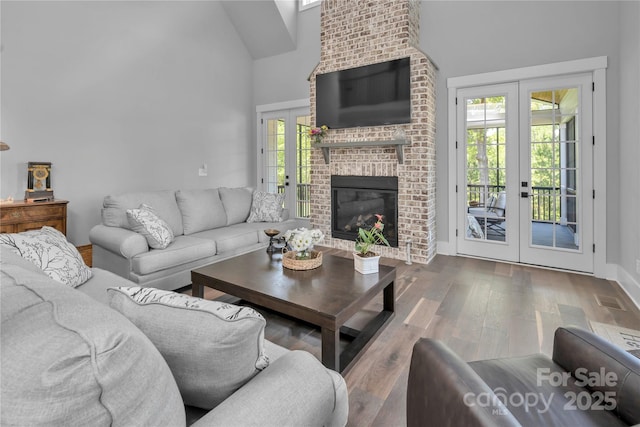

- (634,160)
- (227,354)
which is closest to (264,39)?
(634,160)

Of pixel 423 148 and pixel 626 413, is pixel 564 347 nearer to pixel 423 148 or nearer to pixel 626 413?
pixel 626 413

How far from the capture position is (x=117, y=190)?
4.60 m

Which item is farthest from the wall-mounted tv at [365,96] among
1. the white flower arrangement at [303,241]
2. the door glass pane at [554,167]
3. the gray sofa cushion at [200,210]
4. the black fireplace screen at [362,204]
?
the white flower arrangement at [303,241]

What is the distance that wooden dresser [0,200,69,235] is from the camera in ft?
10.8

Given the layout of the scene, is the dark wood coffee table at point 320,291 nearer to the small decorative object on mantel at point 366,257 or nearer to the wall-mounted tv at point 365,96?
the small decorative object on mantel at point 366,257

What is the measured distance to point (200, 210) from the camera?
4055 millimetres

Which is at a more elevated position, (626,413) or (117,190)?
(117,190)

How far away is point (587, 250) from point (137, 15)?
6.50 metres

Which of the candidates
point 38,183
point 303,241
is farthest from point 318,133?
point 38,183

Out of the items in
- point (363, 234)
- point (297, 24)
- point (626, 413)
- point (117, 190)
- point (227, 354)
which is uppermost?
point (297, 24)

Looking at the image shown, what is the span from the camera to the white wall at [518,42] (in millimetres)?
3559

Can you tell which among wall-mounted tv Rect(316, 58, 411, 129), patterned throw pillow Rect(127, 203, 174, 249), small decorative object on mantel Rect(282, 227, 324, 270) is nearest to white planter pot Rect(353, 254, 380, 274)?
small decorative object on mantel Rect(282, 227, 324, 270)

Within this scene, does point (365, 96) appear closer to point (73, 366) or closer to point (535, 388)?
point (535, 388)

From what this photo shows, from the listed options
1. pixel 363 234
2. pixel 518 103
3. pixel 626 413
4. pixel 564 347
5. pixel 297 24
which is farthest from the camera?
pixel 297 24
